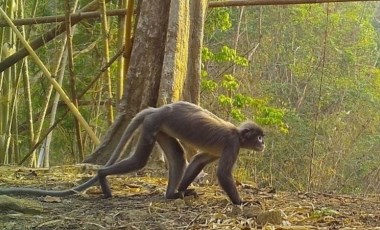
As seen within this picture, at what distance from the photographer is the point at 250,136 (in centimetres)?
538

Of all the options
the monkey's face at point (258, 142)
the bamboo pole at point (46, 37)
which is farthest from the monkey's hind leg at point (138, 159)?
the bamboo pole at point (46, 37)

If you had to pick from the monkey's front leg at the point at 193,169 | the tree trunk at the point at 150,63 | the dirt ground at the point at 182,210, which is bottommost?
the dirt ground at the point at 182,210

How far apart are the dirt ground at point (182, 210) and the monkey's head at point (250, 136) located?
0.39m

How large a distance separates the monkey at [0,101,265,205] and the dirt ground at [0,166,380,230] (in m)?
0.14

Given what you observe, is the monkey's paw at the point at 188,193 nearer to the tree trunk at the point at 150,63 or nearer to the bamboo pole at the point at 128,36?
the tree trunk at the point at 150,63

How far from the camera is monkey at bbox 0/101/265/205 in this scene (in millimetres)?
5137

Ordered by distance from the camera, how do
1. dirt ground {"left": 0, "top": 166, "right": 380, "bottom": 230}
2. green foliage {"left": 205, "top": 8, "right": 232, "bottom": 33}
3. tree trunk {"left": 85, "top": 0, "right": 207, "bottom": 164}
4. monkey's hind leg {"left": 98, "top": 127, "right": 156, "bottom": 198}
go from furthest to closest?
green foliage {"left": 205, "top": 8, "right": 232, "bottom": 33} → tree trunk {"left": 85, "top": 0, "right": 207, "bottom": 164} → monkey's hind leg {"left": 98, "top": 127, "right": 156, "bottom": 198} → dirt ground {"left": 0, "top": 166, "right": 380, "bottom": 230}

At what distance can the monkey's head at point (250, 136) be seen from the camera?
5.35m

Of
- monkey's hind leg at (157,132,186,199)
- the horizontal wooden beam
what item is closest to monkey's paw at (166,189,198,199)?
monkey's hind leg at (157,132,186,199)

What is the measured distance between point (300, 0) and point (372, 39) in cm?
1801

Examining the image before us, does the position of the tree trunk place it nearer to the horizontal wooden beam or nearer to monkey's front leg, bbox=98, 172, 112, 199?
the horizontal wooden beam

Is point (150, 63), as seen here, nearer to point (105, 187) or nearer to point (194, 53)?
point (194, 53)

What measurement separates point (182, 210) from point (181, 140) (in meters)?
0.73

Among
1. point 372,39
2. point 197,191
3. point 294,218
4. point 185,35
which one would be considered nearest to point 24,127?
point 185,35
